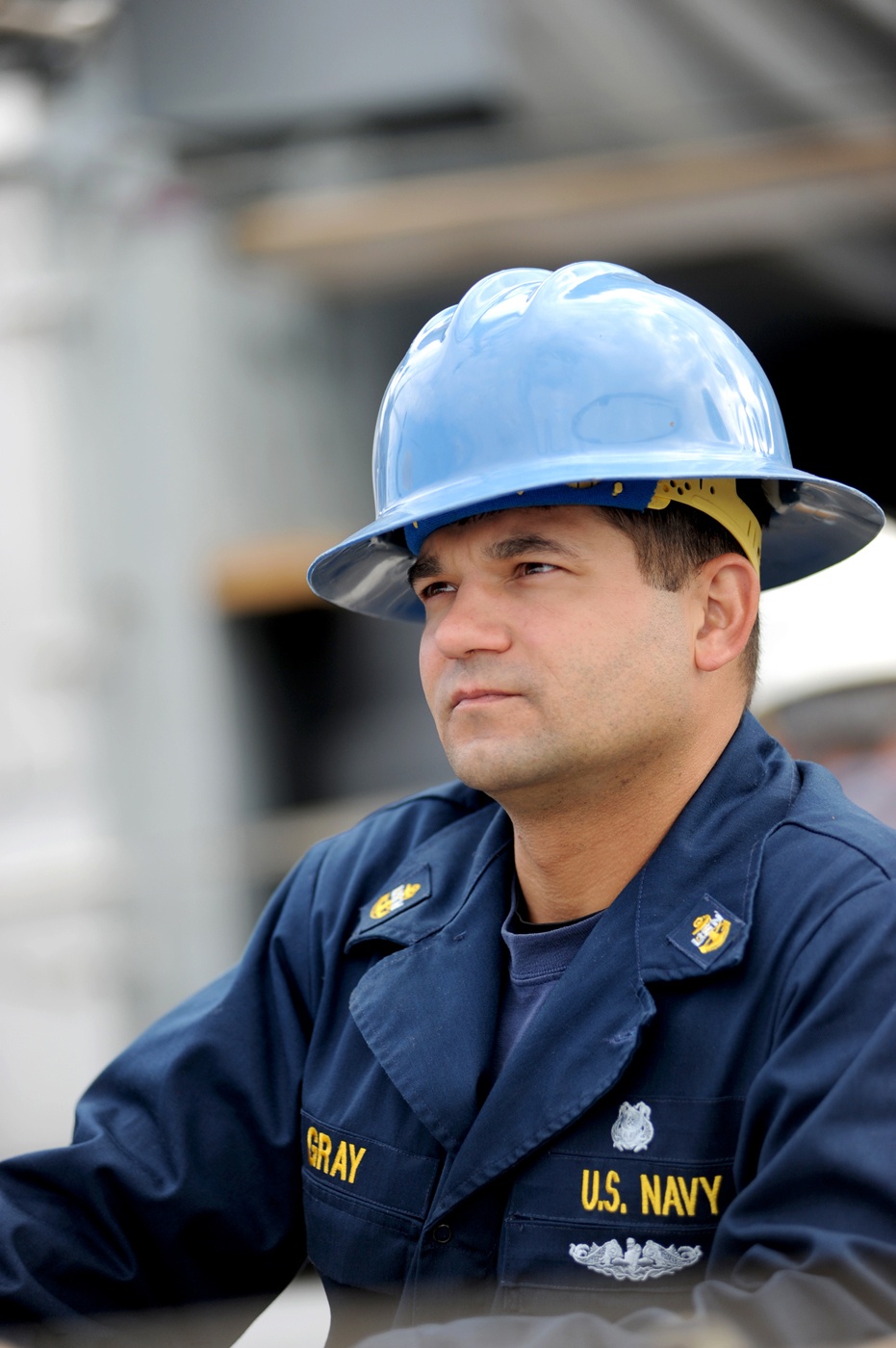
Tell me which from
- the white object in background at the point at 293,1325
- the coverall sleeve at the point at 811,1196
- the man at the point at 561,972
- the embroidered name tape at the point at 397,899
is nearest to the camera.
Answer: the coverall sleeve at the point at 811,1196

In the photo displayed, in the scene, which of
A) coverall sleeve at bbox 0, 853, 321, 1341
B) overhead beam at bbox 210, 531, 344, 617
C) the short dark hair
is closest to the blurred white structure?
overhead beam at bbox 210, 531, 344, 617

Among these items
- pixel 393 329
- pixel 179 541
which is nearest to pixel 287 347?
pixel 393 329

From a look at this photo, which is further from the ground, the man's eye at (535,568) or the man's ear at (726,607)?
the man's eye at (535,568)

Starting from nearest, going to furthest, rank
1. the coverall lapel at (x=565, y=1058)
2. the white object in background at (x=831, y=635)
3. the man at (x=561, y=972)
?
the man at (x=561, y=972) → the coverall lapel at (x=565, y=1058) → the white object in background at (x=831, y=635)

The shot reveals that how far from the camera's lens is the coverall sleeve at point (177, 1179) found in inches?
79.1

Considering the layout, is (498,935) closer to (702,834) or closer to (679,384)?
(702,834)

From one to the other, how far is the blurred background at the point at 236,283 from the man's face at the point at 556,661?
3.48 meters

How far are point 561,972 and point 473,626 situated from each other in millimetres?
451

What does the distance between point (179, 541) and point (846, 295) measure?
251 cm

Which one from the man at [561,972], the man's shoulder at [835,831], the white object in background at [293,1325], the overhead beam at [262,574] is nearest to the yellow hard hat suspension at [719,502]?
the man at [561,972]

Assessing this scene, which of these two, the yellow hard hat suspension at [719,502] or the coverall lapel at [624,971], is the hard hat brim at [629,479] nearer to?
the yellow hard hat suspension at [719,502]

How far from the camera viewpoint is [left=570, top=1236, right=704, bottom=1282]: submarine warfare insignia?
1.66 meters

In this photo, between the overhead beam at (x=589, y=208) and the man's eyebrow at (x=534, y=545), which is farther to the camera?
→ the overhead beam at (x=589, y=208)

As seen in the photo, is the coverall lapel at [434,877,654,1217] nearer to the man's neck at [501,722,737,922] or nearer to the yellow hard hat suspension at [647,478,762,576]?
the man's neck at [501,722,737,922]
